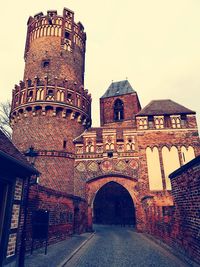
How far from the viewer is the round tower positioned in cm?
1612

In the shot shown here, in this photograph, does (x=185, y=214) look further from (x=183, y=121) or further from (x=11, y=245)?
(x=183, y=121)

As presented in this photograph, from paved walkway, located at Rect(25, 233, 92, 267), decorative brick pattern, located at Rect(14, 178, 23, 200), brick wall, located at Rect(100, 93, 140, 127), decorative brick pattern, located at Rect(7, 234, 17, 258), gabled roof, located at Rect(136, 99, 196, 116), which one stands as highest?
brick wall, located at Rect(100, 93, 140, 127)

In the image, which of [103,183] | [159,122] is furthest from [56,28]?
[103,183]

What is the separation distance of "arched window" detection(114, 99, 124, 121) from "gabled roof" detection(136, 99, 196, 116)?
22.3 feet

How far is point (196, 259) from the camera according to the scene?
5848 mm

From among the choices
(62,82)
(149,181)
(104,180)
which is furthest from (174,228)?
(62,82)

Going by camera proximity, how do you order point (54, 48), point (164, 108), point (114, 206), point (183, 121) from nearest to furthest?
point (183, 121)
point (164, 108)
point (54, 48)
point (114, 206)

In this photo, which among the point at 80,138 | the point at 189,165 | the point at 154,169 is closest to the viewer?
the point at 189,165

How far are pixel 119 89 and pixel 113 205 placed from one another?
50.9 ft

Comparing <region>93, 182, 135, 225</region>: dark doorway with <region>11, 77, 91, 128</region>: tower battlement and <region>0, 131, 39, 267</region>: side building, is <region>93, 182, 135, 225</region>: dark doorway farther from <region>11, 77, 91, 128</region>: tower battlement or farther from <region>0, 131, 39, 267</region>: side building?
<region>0, 131, 39, 267</region>: side building

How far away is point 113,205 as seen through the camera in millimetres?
24844

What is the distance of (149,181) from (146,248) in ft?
21.7

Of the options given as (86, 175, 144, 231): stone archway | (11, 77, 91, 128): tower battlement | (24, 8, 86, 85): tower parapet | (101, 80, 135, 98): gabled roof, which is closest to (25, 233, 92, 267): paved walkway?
(86, 175, 144, 231): stone archway

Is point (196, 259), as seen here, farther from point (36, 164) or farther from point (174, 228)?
point (36, 164)
